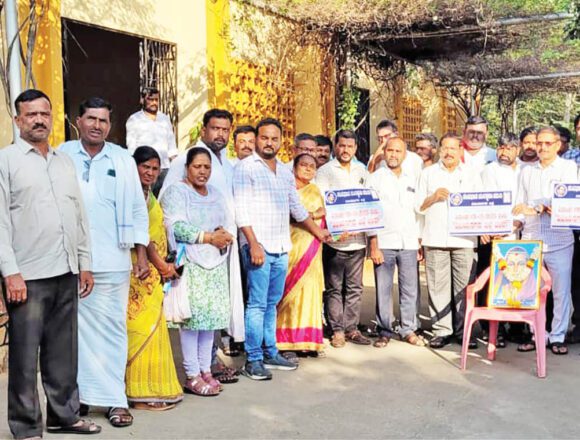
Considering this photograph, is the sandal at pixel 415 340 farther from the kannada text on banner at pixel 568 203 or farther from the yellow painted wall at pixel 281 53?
the yellow painted wall at pixel 281 53

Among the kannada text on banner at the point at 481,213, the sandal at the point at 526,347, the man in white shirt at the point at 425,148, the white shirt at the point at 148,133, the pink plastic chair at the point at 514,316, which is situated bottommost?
the sandal at the point at 526,347

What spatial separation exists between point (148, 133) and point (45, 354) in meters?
3.79

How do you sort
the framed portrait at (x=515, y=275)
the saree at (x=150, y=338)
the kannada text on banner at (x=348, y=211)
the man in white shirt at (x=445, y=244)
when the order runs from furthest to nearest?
the man in white shirt at (x=445, y=244), the kannada text on banner at (x=348, y=211), the framed portrait at (x=515, y=275), the saree at (x=150, y=338)

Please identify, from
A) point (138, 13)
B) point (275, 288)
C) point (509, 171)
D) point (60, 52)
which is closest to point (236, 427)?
point (275, 288)

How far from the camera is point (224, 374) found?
17.1 feet

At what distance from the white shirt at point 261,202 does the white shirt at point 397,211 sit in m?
1.17

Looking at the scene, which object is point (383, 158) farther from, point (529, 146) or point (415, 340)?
point (415, 340)

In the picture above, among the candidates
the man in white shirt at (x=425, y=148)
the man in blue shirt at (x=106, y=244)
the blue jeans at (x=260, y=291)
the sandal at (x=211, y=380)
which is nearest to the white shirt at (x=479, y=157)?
the man in white shirt at (x=425, y=148)

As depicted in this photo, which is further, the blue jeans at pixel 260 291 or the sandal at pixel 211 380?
the blue jeans at pixel 260 291

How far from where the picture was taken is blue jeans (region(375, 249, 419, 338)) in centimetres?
628

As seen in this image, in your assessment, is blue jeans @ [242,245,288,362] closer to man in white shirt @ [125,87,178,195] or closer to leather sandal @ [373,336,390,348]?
leather sandal @ [373,336,390,348]

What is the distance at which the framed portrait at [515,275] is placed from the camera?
549 cm

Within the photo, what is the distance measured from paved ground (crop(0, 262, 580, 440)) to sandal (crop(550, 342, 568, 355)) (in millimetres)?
64

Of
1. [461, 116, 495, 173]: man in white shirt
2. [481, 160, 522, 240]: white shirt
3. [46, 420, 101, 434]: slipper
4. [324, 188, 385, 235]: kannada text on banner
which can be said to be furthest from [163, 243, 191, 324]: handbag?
[461, 116, 495, 173]: man in white shirt
